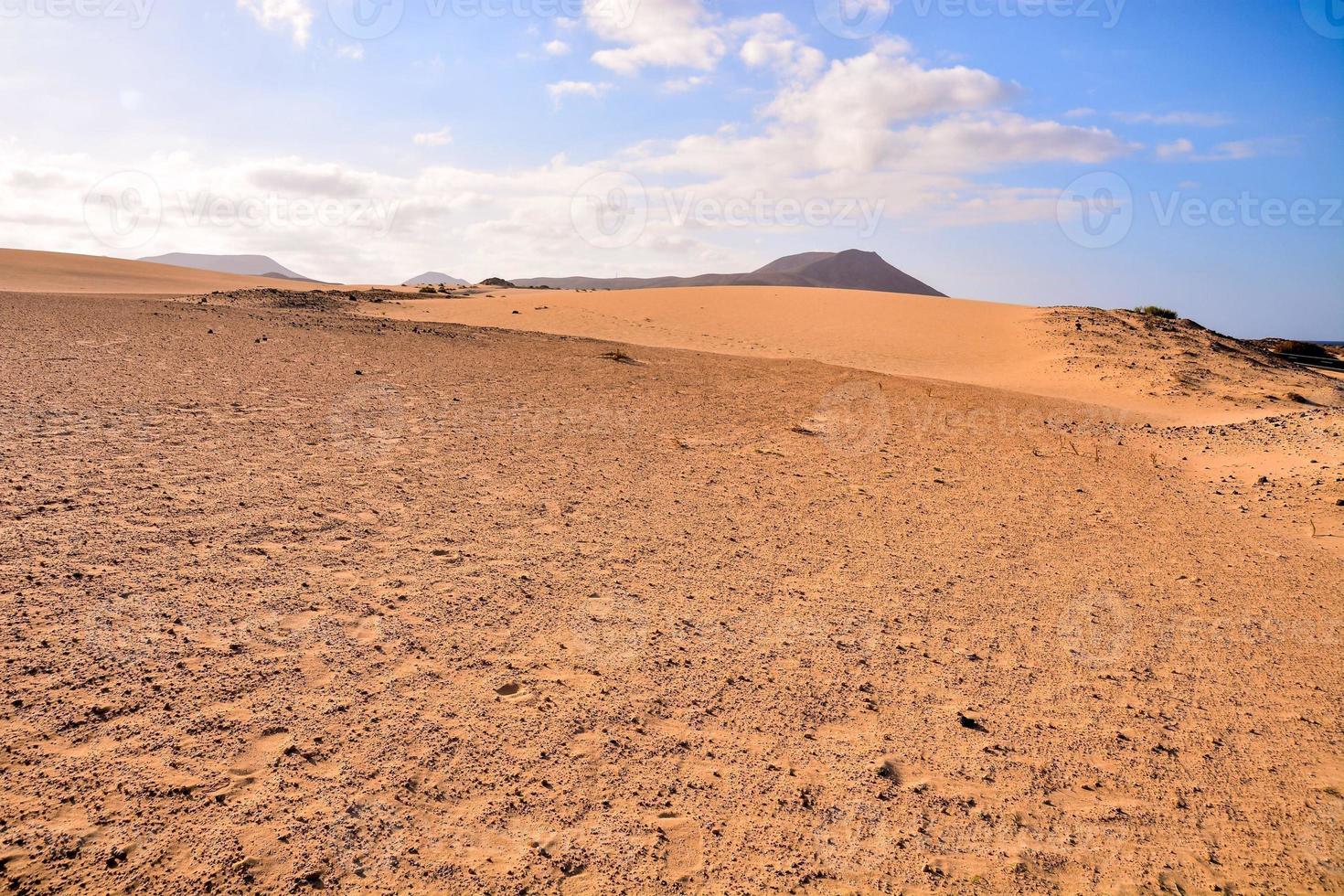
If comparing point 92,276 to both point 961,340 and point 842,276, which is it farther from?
point 842,276

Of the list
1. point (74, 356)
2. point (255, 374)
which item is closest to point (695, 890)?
point (255, 374)

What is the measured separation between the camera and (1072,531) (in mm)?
6207

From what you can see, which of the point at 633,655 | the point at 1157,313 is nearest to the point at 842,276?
the point at 1157,313

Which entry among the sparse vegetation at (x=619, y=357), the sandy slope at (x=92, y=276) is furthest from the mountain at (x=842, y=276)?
the sparse vegetation at (x=619, y=357)

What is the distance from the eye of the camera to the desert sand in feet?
8.52

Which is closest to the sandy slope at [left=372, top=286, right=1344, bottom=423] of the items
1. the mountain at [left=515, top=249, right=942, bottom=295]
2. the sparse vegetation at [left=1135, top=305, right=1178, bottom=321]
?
the sparse vegetation at [left=1135, top=305, right=1178, bottom=321]

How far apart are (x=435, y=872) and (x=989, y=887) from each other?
1.85 meters

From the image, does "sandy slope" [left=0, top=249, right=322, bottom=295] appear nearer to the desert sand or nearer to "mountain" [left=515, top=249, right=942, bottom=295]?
Result: the desert sand

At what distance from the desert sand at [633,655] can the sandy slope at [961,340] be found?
6801 mm

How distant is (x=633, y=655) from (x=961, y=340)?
20.8m

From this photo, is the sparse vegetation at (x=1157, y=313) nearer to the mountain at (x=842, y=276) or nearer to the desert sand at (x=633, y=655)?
the desert sand at (x=633, y=655)

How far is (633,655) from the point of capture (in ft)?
12.5

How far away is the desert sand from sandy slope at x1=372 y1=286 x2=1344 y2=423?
6.80m

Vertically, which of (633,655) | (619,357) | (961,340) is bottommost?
(633,655)
